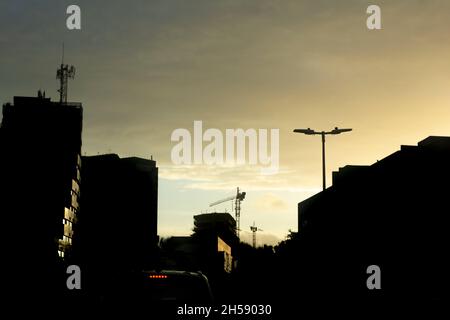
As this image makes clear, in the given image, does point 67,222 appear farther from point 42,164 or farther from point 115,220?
point 115,220

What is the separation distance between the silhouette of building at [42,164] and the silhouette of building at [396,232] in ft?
209

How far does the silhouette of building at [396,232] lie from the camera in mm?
41625

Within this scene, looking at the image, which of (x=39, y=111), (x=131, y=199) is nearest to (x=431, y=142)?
(x=131, y=199)

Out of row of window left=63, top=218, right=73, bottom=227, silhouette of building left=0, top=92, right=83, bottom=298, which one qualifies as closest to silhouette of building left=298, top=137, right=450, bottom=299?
silhouette of building left=0, top=92, right=83, bottom=298

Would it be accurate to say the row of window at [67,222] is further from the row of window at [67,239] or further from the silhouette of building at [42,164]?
the row of window at [67,239]

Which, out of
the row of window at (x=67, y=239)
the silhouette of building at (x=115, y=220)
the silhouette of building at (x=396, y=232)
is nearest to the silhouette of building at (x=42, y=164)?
the row of window at (x=67, y=239)

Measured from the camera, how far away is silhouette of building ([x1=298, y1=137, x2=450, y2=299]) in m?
41.6

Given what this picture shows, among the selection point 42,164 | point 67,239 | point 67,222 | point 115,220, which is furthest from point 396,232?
point 67,239

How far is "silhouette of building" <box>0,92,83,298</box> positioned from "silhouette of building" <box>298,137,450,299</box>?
209 feet

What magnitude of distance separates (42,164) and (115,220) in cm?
4054

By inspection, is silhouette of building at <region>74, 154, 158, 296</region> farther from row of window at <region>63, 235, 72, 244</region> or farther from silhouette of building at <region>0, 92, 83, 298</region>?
silhouette of building at <region>0, 92, 83, 298</region>
